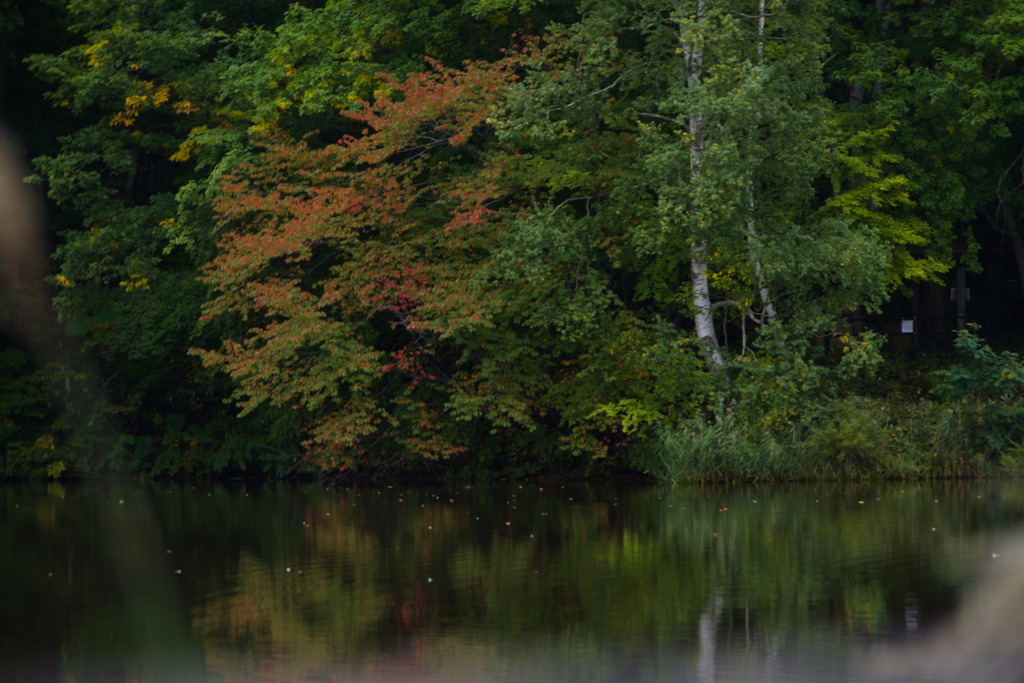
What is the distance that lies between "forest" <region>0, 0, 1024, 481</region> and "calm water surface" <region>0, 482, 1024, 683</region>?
10.9 ft

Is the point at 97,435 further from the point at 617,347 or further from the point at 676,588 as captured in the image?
the point at 676,588

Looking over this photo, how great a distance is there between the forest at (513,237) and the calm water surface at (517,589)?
331cm

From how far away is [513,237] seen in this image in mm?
22922

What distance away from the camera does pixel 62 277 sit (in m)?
27.1

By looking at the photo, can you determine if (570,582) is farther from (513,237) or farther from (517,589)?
(513,237)

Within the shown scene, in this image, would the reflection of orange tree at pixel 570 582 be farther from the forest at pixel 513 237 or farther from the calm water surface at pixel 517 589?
the forest at pixel 513 237

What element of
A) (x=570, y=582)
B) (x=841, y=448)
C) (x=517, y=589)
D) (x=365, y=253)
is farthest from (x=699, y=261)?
(x=517, y=589)

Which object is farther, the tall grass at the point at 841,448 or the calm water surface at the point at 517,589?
the tall grass at the point at 841,448

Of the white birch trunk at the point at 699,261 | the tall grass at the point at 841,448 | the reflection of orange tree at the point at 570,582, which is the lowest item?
the reflection of orange tree at the point at 570,582

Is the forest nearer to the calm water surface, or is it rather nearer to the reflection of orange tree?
the calm water surface

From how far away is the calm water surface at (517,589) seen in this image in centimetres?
903

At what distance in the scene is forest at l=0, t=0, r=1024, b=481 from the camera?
22719 millimetres

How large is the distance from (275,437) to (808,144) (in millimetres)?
11364

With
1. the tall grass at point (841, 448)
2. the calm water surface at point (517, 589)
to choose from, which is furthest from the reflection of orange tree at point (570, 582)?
the tall grass at point (841, 448)
